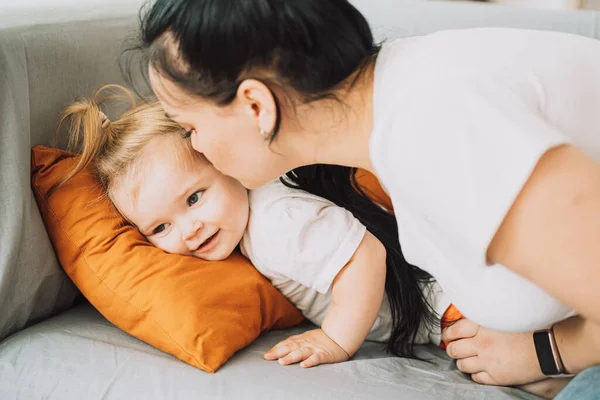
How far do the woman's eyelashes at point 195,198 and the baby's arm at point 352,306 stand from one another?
0.29m

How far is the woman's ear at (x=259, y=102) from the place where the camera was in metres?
0.85

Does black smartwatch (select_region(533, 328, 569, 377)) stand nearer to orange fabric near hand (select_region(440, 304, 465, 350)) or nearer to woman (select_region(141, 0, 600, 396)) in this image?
woman (select_region(141, 0, 600, 396))

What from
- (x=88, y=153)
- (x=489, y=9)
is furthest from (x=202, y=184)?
(x=489, y=9)

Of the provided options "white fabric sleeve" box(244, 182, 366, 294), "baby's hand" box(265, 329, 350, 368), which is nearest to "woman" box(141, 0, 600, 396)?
"white fabric sleeve" box(244, 182, 366, 294)

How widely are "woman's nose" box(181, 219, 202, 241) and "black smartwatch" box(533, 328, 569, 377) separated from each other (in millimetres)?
589

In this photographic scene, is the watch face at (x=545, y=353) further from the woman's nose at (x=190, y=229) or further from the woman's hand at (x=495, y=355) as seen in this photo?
the woman's nose at (x=190, y=229)

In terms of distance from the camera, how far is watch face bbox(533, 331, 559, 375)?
3.28 feet

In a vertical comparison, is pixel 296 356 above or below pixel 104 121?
below

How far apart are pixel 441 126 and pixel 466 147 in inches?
1.3

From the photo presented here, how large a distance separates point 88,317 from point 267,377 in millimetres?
397

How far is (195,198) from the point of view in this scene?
125cm

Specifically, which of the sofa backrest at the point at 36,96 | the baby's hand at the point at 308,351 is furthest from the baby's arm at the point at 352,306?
the sofa backrest at the point at 36,96

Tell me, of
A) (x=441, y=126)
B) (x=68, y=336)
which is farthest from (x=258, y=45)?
(x=68, y=336)

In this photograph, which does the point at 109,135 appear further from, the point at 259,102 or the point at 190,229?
the point at 259,102
